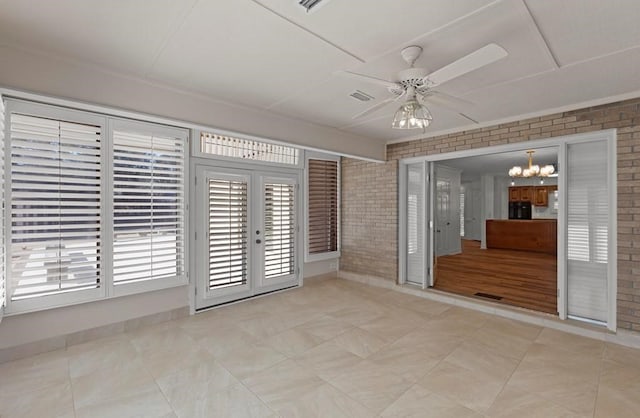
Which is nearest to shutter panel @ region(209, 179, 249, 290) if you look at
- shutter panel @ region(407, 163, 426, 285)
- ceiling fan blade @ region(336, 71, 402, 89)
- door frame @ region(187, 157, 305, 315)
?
door frame @ region(187, 157, 305, 315)

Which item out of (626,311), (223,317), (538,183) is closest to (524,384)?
(626,311)

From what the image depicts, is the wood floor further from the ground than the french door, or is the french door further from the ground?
the french door

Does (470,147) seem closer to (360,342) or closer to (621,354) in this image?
(621,354)

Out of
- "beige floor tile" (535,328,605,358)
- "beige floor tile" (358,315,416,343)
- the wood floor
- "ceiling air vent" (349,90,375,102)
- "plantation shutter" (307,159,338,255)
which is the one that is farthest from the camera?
"plantation shutter" (307,159,338,255)

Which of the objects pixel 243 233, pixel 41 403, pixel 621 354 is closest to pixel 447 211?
pixel 621 354

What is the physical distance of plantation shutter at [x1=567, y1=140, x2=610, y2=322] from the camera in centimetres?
340

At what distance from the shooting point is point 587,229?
3.52m

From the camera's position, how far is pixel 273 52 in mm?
2320

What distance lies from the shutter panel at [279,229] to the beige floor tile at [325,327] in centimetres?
144

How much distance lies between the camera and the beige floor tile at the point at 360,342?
3024 mm

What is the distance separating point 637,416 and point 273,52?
3647 millimetres

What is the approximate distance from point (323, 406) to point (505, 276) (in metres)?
5.16

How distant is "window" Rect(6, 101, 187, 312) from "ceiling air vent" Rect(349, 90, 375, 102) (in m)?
2.23

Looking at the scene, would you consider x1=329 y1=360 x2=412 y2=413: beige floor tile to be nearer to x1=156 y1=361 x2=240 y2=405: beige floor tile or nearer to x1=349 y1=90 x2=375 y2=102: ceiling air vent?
x1=156 y1=361 x2=240 y2=405: beige floor tile
